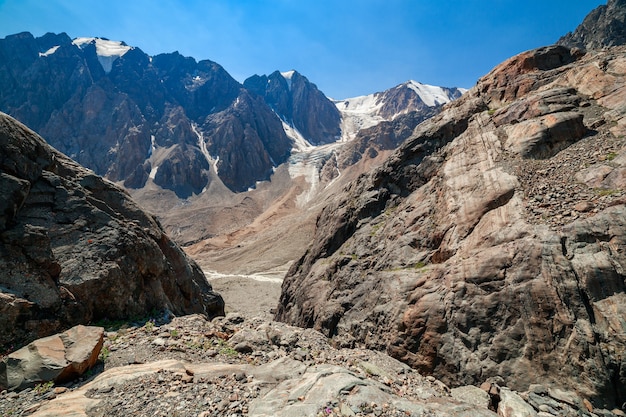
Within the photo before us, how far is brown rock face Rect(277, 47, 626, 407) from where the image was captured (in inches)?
373

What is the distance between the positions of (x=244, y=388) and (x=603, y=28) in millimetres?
126062

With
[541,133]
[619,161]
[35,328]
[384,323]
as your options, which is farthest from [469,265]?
[35,328]

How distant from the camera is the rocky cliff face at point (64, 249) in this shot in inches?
Answer: 391

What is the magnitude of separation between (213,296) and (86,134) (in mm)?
170101

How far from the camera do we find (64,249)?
1215cm

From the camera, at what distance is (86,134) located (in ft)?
493

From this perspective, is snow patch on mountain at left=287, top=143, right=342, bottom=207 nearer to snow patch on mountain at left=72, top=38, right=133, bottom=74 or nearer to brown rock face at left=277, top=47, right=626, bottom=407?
brown rock face at left=277, top=47, right=626, bottom=407

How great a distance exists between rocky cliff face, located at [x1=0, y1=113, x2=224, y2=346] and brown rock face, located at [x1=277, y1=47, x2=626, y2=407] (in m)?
9.89

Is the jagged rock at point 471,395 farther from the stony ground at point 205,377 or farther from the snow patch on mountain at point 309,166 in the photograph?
the snow patch on mountain at point 309,166

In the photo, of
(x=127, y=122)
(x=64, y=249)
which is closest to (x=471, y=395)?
(x=64, y=249)

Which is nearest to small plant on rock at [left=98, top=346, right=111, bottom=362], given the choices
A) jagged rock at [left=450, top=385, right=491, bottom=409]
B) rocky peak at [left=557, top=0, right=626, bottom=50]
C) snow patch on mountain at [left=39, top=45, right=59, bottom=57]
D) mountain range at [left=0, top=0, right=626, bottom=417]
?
mountain range at [left=0, top=0, right=626, bottom=417]

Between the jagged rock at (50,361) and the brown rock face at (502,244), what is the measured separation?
421 inches

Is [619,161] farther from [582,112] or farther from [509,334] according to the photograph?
[509,334]

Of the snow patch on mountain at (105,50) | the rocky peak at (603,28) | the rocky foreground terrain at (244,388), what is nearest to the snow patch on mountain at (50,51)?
the snow patch on mountain at (105,50)
